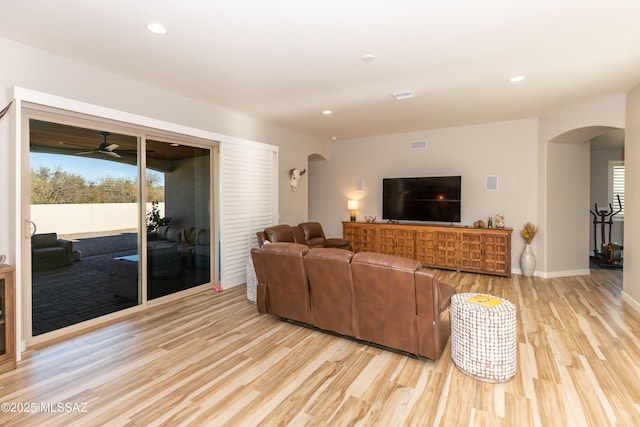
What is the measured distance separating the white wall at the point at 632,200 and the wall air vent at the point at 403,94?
8.79ft

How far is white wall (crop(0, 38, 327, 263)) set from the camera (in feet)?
9.04

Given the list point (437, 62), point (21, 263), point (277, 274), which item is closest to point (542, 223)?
point (437, 62)

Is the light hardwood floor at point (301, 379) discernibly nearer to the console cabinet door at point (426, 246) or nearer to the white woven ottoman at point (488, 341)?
the white woven ottoman at point (488, 341)

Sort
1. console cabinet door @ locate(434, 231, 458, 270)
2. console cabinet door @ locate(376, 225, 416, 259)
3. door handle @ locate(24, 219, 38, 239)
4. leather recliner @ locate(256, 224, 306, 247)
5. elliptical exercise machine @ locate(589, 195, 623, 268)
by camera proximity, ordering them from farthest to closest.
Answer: elliptical exercise machine @ locate(589, 195, 623, 268)
console cabinet door @ locate(376, 225, 416, 259)
console cabinet door @ locate(434, 231, 458, 270)
leather recliner @ locate(256, 224, 306, 247)
door handle @ locate(24, 219, 38, 239)

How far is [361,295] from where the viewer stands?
2.83 meters

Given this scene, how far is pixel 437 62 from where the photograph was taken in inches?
124

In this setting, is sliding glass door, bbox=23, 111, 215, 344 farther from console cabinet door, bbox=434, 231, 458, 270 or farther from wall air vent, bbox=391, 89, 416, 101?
console cabinet door, bbox=434, 231, 458, 270

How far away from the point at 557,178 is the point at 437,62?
3.81 m

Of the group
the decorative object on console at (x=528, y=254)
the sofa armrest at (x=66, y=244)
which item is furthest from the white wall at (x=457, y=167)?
the sofa armrest at (x=66, y=244)

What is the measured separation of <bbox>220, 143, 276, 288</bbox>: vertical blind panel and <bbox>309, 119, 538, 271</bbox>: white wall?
2299 mm

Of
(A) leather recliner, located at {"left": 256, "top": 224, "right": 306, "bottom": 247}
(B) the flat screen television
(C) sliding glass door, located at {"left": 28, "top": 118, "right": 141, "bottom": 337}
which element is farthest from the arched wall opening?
(C) sliding glass door, located at {"left": 28, "top": 118, "right": 141, "bottom": 337}

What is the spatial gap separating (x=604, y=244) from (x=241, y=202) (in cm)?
804

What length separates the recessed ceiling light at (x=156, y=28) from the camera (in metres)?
2.48

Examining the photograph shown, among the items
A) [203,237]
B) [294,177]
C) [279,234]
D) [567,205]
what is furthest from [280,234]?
[567,205]
